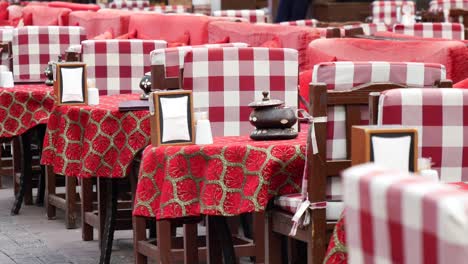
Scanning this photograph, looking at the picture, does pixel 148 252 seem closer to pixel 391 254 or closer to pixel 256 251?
pixel 256 251

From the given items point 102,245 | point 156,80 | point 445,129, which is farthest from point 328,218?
point 102,245

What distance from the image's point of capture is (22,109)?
8.06 meters

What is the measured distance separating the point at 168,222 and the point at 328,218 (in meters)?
1.15

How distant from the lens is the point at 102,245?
263 inches

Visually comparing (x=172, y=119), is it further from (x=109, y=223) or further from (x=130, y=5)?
(x=130, y=5)

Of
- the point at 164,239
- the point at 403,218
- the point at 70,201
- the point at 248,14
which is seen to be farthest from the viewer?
the point at 248,14

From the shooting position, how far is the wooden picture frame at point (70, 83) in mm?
7117

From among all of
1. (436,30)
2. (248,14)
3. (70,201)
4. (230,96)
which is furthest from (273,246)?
(248,14)

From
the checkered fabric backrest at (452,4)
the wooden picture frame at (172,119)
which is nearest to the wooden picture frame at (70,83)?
the wooden picture frame at (172,119)

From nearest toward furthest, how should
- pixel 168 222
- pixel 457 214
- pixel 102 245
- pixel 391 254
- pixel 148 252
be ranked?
pixel 457 214, pixel 391 254, pixel 168 222, pixel 148 252, pixel 102 245

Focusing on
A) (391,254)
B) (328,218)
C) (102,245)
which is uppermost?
(391,254)

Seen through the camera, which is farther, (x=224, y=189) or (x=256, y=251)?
(x=256, y=251)

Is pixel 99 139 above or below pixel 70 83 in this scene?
below

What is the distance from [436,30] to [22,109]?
164 inches
